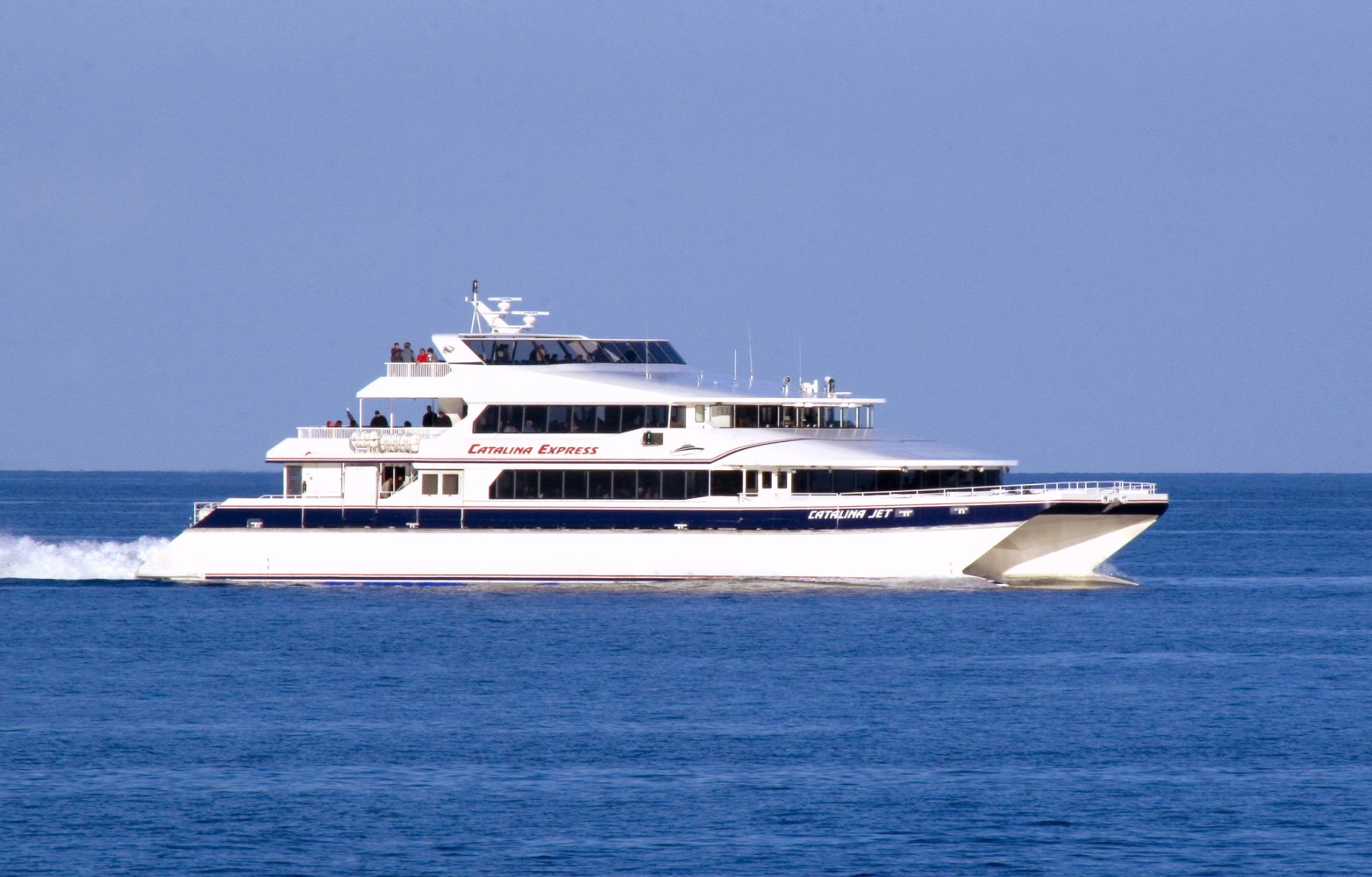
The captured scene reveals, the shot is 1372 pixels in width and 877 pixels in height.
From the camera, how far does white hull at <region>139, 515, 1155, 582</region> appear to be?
4434 centimetres

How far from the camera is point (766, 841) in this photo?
2344cm

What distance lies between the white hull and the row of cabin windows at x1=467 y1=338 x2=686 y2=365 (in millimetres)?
4529

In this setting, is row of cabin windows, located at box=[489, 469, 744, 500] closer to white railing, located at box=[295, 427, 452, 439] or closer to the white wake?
white railing, located at box=[295, 427, 452, 439]

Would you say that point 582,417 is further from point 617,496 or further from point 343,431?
point 343,431

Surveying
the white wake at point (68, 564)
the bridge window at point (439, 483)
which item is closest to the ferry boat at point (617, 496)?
the bridge window at point (439, 483)

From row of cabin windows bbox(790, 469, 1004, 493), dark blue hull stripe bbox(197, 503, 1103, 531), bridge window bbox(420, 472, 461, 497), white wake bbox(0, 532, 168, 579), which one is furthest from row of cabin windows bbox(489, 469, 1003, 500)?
white wake bbox(0, 532, 168, 579)

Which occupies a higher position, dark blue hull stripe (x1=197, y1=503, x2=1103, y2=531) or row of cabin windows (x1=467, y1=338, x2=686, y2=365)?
row of cabin windows (x1=467, y1=338, x2=686, y2=365)

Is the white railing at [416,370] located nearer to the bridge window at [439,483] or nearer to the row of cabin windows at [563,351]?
the row of cabin windows at [563,351]

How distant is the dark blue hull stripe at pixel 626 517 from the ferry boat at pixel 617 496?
0.14 feet

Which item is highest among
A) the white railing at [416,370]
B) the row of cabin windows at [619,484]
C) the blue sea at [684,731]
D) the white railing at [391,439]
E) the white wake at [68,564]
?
the white railing at [416,370]

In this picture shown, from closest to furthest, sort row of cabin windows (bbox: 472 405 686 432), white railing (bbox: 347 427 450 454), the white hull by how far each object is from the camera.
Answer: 1. the white hull
2. row of cabin windows (bbox: 472 405 686 432)
3. white railing (bbox: 347 427 450 454)

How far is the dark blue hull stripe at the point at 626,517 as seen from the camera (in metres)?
44.0

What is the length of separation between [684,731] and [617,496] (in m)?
16.4

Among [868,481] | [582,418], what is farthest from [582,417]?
[868,481]
